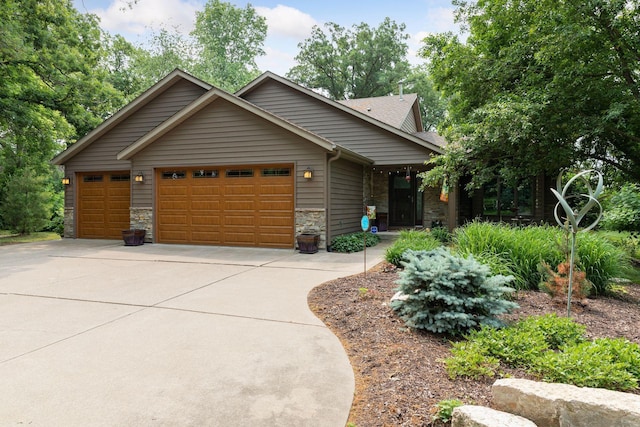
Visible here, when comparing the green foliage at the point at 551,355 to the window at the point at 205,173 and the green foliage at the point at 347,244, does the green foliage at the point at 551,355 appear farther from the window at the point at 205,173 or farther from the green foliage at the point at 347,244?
the window at the point at 205,173

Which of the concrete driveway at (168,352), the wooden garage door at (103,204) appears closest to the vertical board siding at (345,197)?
the concrete driveway at (168,352)

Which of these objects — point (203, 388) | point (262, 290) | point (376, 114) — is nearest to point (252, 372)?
point (203, 388)

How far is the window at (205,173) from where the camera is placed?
1133cm

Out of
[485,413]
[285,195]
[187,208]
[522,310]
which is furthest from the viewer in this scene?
[187,208]

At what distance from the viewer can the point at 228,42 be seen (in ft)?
115

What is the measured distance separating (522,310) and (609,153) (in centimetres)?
748

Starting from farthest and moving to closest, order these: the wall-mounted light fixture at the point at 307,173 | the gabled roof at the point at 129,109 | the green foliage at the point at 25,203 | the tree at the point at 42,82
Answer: the green foliage at the point at 25,203 < the tree at the point at 42,82 < the gabled roof at the point at 129,109 < the wall-mounted light fixture at the point at 307,173

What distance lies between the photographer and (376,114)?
54.3ft

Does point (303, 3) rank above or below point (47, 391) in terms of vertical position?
above

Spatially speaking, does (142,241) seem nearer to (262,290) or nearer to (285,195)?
(285,195)

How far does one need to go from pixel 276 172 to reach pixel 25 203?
37.8ft

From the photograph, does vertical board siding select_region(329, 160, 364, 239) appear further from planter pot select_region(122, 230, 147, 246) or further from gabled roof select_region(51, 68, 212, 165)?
planter pot select_region(122, 230, 147, 246)

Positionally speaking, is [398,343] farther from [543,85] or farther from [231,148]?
[231,148]

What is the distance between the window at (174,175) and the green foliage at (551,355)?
10217 mm
